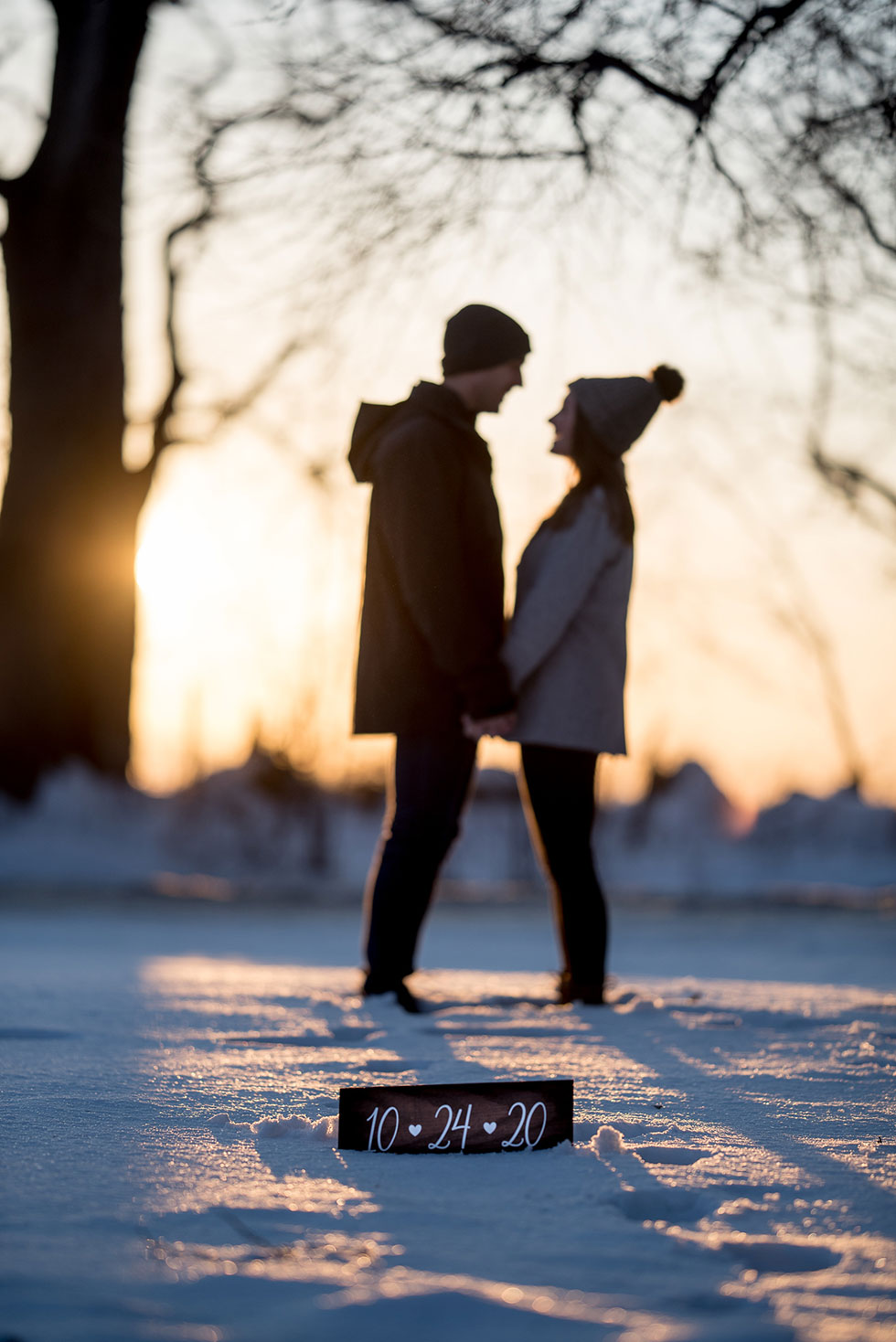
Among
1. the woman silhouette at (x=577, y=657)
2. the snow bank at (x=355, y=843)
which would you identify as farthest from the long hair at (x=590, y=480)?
the snow bank at (x=355, y=843)

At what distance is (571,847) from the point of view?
125 inches

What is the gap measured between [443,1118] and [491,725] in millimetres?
1455

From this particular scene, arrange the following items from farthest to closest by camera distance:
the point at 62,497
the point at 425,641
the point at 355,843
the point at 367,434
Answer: the point at 355,843, the point at 62,497, the point at 367,434, the point at 425,641

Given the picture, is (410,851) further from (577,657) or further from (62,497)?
(62,497)

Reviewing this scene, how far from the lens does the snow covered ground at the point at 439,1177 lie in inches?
43.1

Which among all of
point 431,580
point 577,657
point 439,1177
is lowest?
point 439,1177

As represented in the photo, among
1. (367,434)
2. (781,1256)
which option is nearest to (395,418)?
(367,434)

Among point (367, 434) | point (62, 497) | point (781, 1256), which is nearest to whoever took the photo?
point (781, 1256)

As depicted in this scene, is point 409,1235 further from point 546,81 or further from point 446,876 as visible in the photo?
point 446,876

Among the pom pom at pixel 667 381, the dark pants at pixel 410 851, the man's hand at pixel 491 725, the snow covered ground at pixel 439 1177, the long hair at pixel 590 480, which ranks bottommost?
the snow covered ground at pixel 439 1177

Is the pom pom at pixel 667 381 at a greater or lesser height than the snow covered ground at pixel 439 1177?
greater

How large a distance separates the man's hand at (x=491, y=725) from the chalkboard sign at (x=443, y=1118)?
1401 millimetres

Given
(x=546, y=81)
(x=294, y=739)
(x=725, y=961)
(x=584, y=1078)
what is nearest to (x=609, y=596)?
(x=584, y=1078)

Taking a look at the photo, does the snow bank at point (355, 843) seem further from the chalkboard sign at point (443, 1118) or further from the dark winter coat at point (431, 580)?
the chalkboard sign at point (443, 1118)
